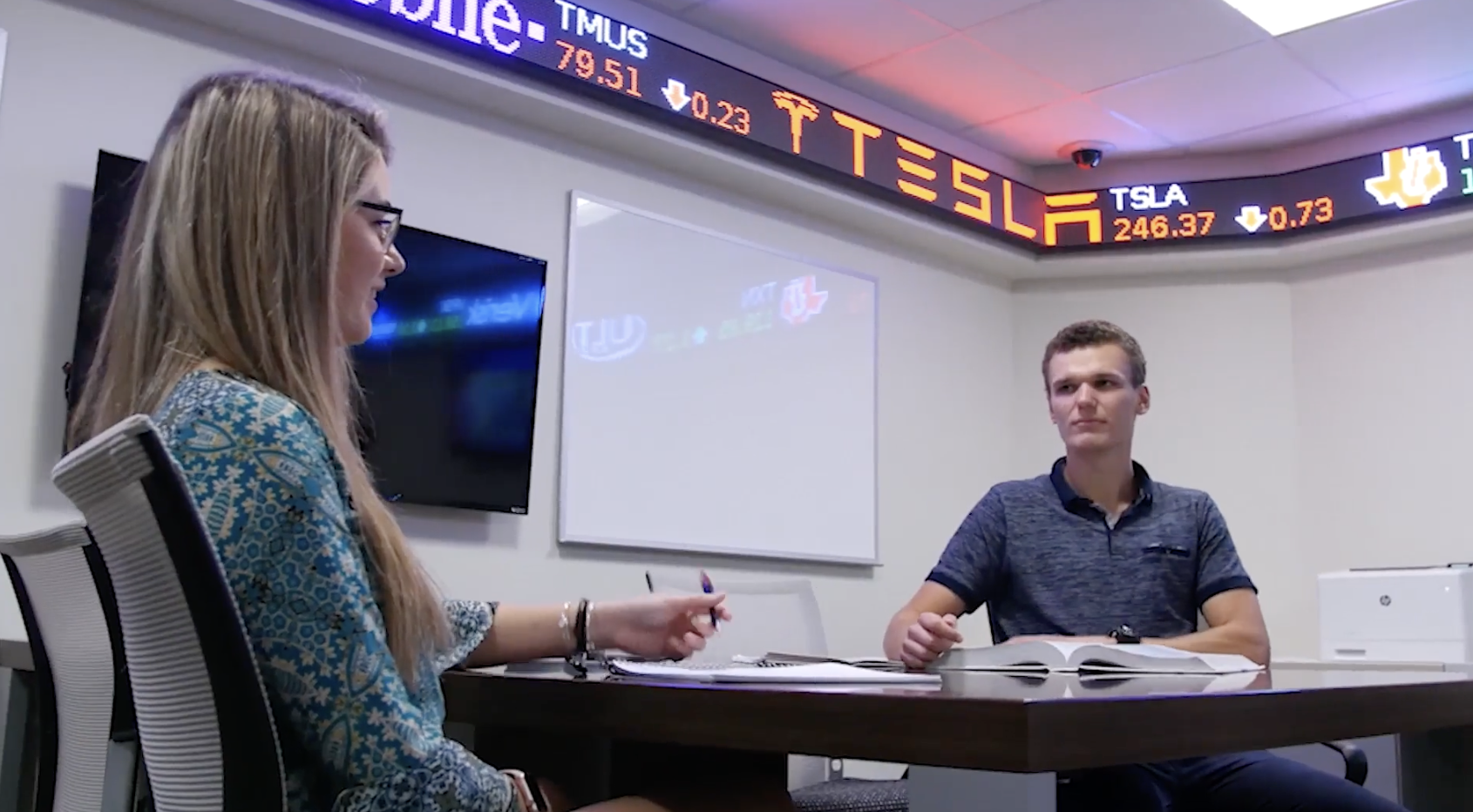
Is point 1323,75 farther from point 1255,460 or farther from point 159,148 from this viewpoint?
point 159,148

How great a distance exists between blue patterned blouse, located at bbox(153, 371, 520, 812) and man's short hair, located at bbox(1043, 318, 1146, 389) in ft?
5.72

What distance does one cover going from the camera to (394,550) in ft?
3.06

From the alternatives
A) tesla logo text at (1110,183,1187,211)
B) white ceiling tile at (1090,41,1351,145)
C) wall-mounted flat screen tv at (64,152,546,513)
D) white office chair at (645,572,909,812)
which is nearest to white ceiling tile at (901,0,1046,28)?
white ceiling tile at (1090,41,1351,145)

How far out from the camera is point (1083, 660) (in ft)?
4.45

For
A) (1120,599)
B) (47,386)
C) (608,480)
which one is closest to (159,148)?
(1120,599)

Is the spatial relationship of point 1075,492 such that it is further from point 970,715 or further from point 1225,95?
point 1225,95

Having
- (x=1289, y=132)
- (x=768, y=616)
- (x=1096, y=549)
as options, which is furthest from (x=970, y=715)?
(x=1289, y=132)

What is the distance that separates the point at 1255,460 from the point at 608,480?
8.48ft

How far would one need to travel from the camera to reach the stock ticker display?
3162mm

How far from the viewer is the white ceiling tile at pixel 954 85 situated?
3.95 meters

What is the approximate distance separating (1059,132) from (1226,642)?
9.88 feet

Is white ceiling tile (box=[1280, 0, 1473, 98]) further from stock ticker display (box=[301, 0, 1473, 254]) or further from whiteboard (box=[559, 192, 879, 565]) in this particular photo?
whiteboard (box=[559, 192, 879, 565])

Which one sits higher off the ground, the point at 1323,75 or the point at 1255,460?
the point at 1323,75

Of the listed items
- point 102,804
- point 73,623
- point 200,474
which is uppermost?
point 200,474
